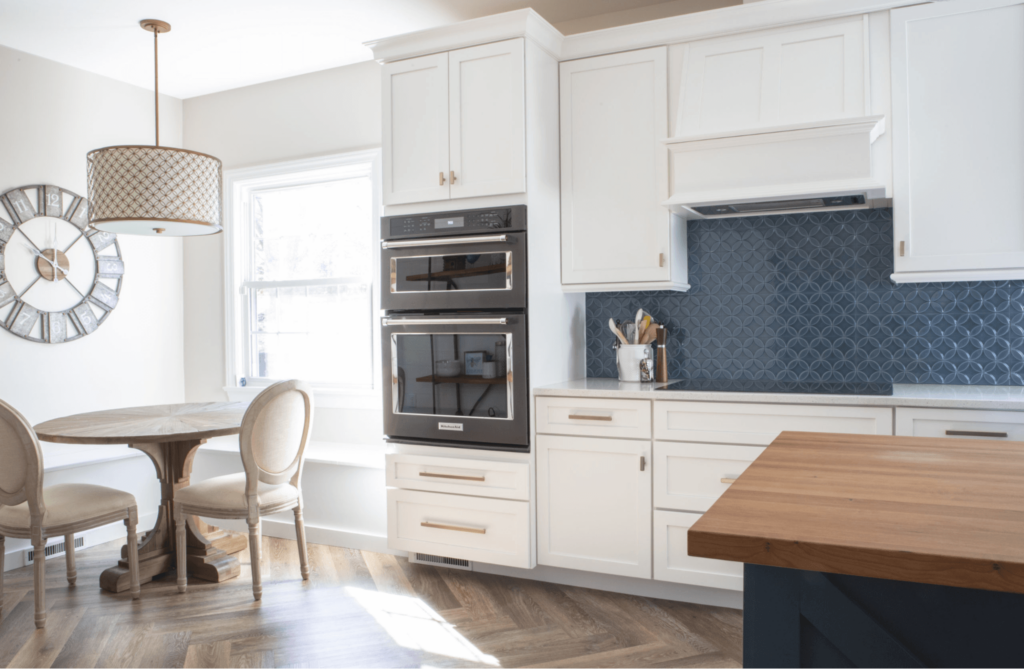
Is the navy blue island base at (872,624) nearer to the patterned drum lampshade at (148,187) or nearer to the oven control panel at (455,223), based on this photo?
the oven control panel at (455,223)

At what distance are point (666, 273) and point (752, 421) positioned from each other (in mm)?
740

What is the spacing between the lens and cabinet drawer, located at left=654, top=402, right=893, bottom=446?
2.66m

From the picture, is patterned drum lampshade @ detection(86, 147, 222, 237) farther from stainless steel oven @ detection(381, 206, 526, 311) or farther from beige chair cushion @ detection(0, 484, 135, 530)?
beige chair cushion @ detection(0, 484, 135, 530)

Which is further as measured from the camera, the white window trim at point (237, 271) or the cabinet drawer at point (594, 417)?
the white window trim at point (237, 271)

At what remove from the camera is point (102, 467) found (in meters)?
4.16

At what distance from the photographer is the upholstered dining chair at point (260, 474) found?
3129 millimetres

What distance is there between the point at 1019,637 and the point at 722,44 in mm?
2688

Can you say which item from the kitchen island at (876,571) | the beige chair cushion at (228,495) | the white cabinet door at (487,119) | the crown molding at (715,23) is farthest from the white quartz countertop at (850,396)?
the kitchen island at (876,571)

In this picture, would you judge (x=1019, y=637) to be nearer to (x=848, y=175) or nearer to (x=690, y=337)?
(x=848, y=175)

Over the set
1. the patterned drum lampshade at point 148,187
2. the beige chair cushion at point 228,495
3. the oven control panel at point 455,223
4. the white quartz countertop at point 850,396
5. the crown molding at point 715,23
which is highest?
the crown molding at point 715,23

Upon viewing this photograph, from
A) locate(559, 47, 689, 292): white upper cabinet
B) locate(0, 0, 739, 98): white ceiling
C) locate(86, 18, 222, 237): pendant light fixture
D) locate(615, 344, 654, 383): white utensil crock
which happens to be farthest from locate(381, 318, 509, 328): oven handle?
locate(0, 0, 739, 98): white ceiling

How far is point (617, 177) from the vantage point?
3264mm

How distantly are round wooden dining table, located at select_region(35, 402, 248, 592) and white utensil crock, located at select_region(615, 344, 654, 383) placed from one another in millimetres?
1704

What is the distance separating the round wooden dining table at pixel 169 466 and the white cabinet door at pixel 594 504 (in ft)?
4.49
